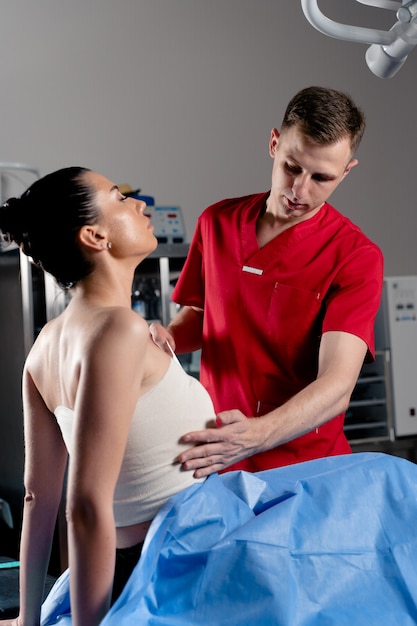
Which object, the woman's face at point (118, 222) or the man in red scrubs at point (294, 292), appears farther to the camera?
the man in red scrubs at point (294, 292)

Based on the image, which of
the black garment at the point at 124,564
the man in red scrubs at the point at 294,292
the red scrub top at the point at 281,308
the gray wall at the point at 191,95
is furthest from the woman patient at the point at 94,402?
the gray wall at the point at 191,95

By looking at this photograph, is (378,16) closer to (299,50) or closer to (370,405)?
(299,50)

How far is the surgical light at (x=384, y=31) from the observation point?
4.42 feet

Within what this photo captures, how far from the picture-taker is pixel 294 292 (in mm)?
1935

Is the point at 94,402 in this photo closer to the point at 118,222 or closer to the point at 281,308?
the point at 118,222

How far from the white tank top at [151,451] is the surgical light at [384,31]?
661 mm

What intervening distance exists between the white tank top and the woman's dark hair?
26 centimetres

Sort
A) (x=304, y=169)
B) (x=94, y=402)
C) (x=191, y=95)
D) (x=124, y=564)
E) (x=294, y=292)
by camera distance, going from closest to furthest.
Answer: (x=94, y=402) → (x=124, y=564) → (x=304, y=169) → (x=294, y=292) → (x=191, y=95)

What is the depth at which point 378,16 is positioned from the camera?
20.5 feet

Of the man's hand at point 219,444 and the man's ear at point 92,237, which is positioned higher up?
the man's ear at point 92,237

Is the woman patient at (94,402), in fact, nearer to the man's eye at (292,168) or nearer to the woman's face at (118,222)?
the woman's face at (118,222)

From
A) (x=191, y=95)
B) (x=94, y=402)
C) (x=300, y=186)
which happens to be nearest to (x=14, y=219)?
(x=94, y=402)

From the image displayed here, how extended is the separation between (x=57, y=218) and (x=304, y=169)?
0.65m

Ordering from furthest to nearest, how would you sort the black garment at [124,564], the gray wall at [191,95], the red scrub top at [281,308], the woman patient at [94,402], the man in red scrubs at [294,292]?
the gray wall at [191,95]
the red scrub top at [281,308]
the man in red scrubs at [294,292]
the black garment at [124,564]
the woman patient at [94,402]
